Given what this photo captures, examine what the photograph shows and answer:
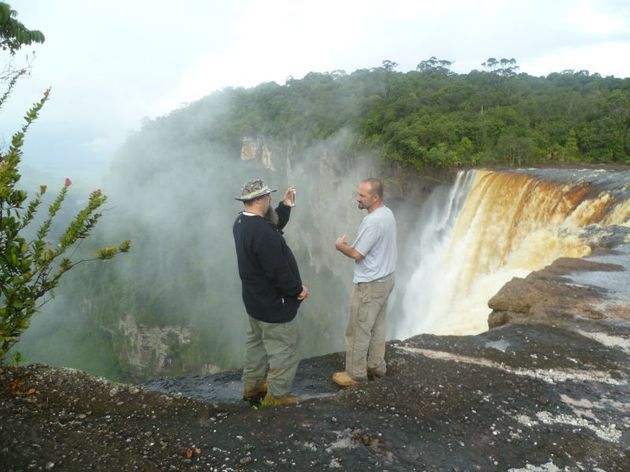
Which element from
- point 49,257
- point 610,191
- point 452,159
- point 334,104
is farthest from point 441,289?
point 334,104

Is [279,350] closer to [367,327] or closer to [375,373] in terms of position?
[367,327]

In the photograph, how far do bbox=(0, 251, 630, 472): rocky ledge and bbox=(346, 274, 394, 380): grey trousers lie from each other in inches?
9.9

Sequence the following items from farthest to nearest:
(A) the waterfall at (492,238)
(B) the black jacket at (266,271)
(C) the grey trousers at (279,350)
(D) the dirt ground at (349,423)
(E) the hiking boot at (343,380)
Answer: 1. (A) the waterfall at (492,238)
2. (E) the hiking boot at (343,380)
3. (C) the grey trousers at (279,350)
4. (B) the black jacket at (266,271)
5. (D) the dirt ground at (349,423)

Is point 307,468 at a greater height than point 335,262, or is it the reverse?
point 307,468

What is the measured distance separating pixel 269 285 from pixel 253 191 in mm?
781

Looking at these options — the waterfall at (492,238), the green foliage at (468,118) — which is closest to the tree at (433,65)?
the green foliage at (468,118)

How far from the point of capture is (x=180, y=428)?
3.44m

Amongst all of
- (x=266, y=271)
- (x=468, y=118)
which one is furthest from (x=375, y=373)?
(x=468, y=118)

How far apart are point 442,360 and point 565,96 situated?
28.0 meters

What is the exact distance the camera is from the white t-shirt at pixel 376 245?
13.3ft

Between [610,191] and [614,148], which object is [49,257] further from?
[614,148]

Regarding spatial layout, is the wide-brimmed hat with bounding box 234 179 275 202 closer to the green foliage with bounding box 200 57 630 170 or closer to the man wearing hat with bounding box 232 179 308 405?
the man wearing hat with bounding box 232 179 308 405

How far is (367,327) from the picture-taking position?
13.9 ft

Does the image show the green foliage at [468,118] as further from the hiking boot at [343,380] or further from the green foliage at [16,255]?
the green foliage at [16,255]
